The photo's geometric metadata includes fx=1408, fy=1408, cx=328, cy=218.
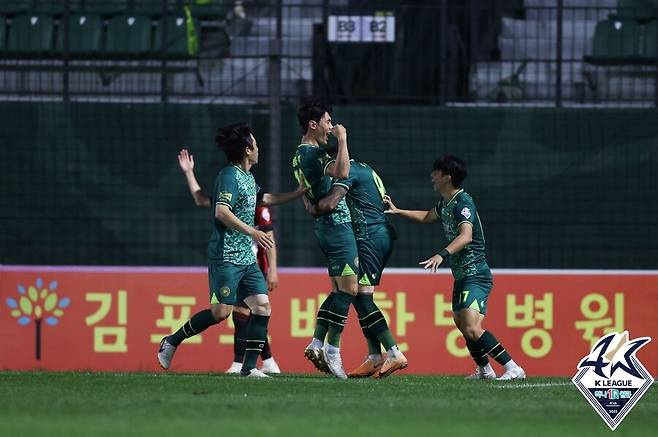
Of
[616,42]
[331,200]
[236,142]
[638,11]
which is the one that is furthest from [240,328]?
[638,11]

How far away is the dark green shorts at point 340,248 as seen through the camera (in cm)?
1018

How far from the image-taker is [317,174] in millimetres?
10250

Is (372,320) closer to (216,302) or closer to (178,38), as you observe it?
(216,302)

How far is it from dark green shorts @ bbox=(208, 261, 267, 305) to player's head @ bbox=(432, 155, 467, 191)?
153 cm

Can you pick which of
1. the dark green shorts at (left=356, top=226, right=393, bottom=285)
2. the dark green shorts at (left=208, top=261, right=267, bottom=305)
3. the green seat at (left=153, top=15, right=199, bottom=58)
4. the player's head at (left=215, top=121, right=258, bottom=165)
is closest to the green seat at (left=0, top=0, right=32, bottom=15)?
the green seat at (left=153, top=15, right=199, bottom=58)

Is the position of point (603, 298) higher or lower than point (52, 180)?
lower

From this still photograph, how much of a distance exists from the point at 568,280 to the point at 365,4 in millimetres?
4238

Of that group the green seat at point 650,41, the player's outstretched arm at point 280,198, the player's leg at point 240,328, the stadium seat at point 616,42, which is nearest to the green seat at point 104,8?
the stadium seat at point 616,42

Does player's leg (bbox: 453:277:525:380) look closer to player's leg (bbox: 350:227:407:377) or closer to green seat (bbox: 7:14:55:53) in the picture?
player's leg (bbox: 350:227:407:377)

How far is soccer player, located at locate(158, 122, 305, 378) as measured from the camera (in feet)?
32.4

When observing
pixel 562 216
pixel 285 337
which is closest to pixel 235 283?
pixel 285 337

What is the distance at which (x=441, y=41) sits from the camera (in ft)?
48.9

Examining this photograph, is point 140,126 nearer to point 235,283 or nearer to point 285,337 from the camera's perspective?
point 285,337

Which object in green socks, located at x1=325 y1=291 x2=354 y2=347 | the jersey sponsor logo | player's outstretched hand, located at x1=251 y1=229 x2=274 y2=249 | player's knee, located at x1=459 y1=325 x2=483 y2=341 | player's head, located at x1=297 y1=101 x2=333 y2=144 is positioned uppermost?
player's head, located at x1=297 y1=101 x2=333 y2=144
